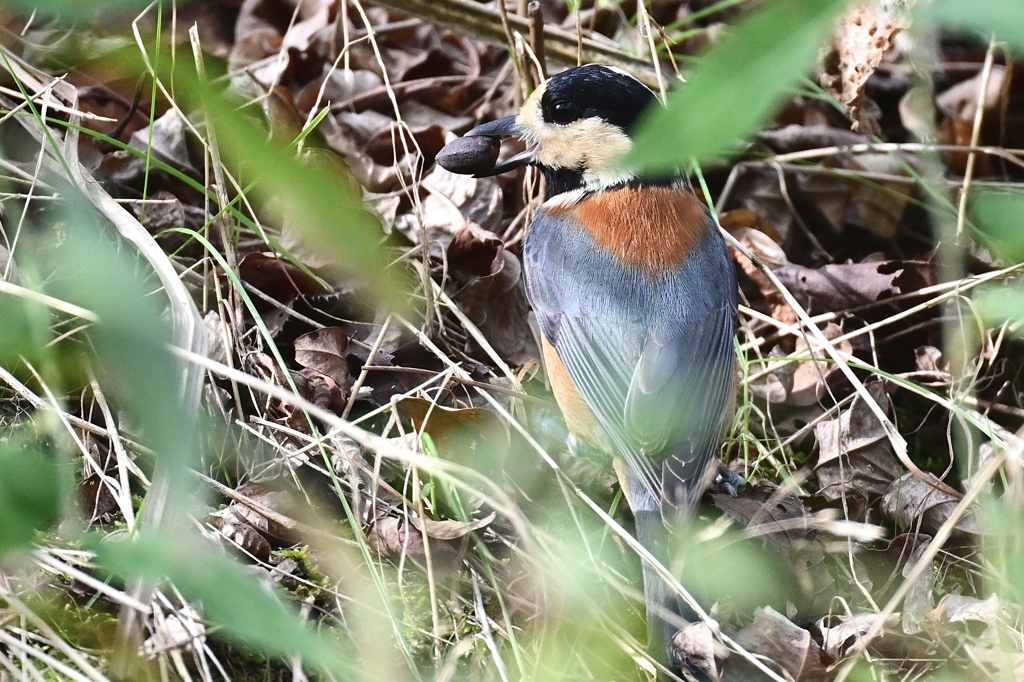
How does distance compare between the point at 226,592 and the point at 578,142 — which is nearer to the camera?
the point at 226,592

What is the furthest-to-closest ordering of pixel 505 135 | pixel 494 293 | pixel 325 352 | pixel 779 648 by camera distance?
pixel 494 293 < pixel 505 135 < pixel 325 352 < pixel 779 648

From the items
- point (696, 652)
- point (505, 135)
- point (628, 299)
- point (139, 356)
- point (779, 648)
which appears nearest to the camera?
point (139, 356)

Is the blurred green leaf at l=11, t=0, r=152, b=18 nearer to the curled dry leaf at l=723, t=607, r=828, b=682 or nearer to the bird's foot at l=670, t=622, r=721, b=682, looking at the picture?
the bird's foot at l=670, t=622, r=721, b=682

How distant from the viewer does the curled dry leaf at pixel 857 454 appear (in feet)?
11.3

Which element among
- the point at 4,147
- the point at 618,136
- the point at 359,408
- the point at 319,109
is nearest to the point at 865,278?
A: the point at 618,136

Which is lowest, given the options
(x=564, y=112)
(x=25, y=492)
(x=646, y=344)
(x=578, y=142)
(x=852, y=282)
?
(x=852, y=282)

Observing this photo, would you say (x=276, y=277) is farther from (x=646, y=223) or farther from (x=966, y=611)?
(x=966, y=611)

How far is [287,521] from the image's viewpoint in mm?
A: 2746

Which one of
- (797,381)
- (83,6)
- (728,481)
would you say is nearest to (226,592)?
(83,6)

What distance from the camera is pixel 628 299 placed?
3.29m

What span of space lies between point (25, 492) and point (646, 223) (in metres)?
2.64

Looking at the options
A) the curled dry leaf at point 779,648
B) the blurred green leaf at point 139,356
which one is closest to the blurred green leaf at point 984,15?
the blurred green leaf at point 139,356

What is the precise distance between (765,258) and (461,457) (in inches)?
75.5

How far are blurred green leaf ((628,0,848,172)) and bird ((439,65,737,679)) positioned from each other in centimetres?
202
